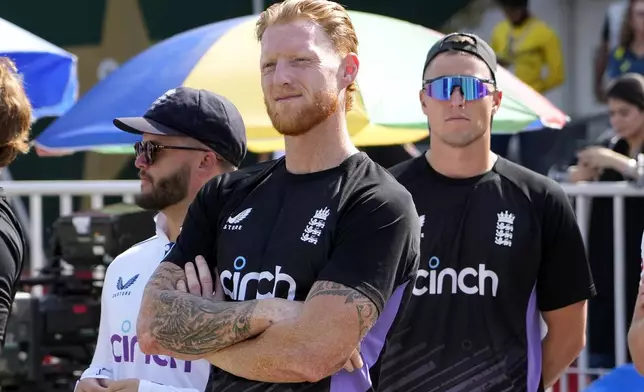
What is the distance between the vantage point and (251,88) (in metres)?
6.28

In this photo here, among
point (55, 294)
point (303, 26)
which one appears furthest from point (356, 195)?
point (55, 294)

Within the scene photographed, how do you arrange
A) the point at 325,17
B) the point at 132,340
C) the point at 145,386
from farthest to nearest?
the point at 132,340, the point at 145,386, the point at 325,17

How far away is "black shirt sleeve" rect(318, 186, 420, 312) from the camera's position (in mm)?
3312

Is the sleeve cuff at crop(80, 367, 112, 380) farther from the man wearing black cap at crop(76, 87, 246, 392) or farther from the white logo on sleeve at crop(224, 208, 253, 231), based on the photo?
the white logo on sleeve at crop(224, 208, 253, 231)

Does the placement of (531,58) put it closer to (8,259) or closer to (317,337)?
(8,259)

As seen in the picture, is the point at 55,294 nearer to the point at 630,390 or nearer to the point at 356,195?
the point at 630,390

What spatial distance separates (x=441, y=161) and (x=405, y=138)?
1.56 m

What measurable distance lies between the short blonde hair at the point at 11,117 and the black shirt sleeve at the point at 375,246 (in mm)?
1346

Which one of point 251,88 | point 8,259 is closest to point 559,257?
point 8,259

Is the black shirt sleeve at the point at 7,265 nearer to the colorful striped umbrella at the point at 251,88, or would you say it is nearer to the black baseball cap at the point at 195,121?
the black baseball cap at the point at 195,121

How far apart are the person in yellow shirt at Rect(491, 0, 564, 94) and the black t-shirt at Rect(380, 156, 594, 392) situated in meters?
5.81

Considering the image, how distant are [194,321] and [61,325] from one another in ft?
10.7

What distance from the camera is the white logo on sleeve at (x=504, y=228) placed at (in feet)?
15.1

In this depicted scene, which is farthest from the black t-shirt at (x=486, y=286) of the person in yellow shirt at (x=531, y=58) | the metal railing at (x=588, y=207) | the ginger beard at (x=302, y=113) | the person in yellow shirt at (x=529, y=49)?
the person in yellow shirt at (x=529, y=49)
